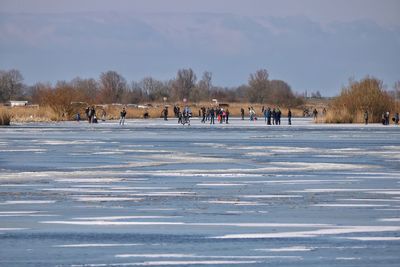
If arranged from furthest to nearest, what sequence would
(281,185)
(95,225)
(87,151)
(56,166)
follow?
(87,151), (56,166), (281,185), (95,225)

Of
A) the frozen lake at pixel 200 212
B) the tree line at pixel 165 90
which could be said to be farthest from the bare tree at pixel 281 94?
the frozen lake at pixel 200 212

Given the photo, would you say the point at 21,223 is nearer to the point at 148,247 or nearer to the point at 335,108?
the point at 148,247

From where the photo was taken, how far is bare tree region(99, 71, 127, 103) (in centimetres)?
17819

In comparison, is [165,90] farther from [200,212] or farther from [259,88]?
[200,212]

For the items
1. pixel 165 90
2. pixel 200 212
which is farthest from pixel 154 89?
pixel 200 212

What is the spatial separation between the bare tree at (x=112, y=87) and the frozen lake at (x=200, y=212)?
153489mm

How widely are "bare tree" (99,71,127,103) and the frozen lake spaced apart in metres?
153

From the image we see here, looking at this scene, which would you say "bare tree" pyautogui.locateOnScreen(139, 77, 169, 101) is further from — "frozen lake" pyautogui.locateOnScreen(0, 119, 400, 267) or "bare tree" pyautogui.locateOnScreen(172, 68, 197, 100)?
"frozen lake" pyautogui.locateOnScreen(0, 119, 400, 267)

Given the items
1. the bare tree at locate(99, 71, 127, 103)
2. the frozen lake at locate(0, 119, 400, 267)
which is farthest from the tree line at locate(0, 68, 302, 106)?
the frozen lake at locate(0, 119, 400, 267)

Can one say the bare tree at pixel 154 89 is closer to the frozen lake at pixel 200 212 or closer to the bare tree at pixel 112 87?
the bare tree at pixel 112 87

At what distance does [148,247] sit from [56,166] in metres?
12.9

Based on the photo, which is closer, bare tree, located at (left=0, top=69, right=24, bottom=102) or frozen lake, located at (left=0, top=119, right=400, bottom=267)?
frozen lake, located at (left=0, top=119, right=400, bottom=267)

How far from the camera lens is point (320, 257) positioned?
9594mm

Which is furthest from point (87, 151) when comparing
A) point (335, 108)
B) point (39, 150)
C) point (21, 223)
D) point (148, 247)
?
point (335, 108)
